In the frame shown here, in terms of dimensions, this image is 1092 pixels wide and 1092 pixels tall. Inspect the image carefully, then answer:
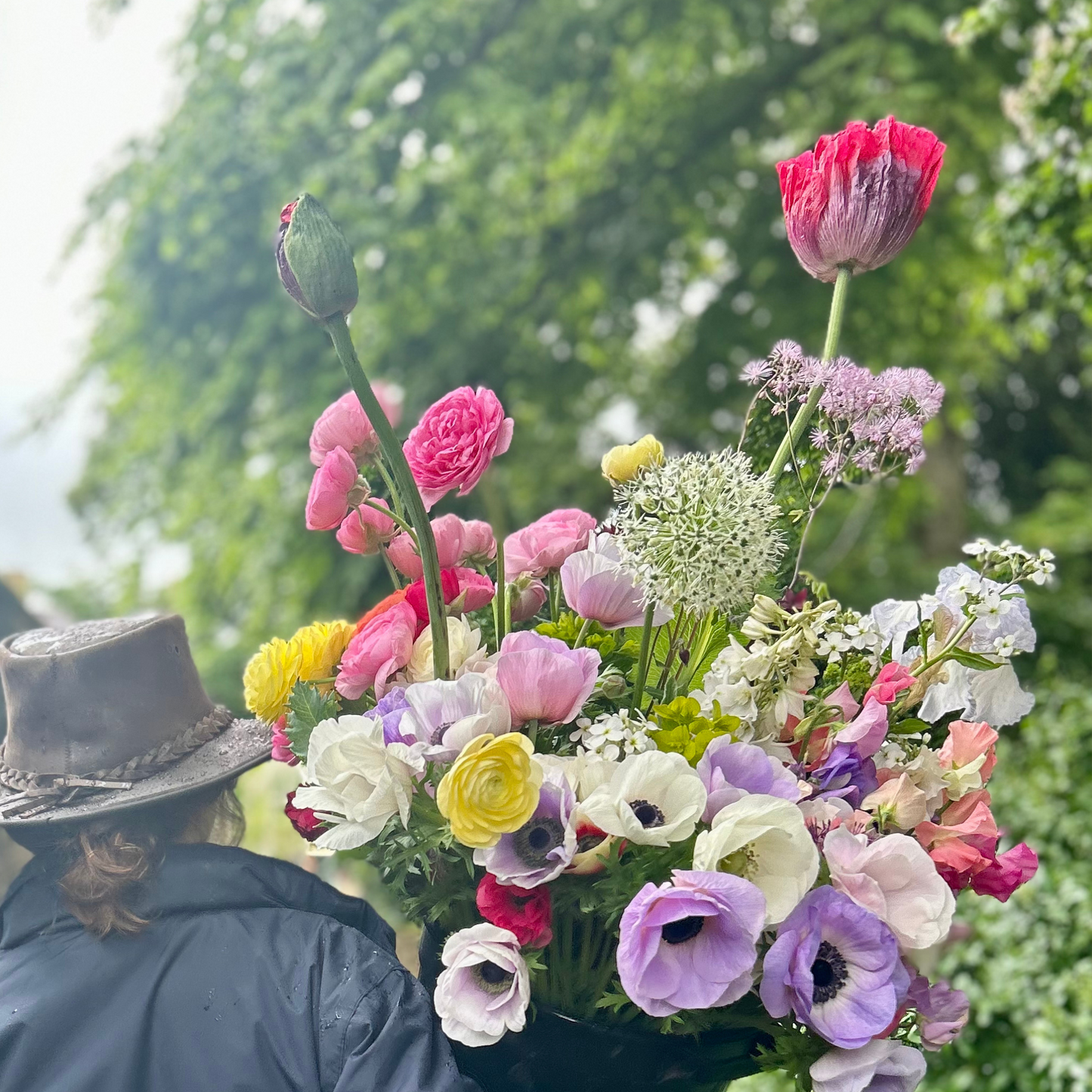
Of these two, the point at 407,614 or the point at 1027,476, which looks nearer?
the point at 407,614

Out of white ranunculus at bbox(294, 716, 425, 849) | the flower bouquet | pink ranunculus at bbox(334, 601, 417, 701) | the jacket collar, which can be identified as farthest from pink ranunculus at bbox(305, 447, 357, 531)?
the jacket collar

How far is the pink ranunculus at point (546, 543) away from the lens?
1.29m

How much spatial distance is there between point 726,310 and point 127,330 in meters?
3.37

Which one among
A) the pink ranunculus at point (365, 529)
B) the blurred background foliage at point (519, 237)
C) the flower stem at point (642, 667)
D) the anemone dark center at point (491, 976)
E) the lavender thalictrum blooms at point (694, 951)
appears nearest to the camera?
the lavender thalictrum blooms at point (694, 951)

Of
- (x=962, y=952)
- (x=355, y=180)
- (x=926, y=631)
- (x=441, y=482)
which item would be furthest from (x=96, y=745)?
(x=355, y=180)

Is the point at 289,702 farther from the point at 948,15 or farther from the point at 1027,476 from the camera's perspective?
the point at 1027,476

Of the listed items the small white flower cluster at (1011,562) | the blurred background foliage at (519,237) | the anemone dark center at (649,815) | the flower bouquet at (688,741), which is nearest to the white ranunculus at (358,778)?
the flower bouquet at (688,741)

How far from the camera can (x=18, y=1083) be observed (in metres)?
1.39

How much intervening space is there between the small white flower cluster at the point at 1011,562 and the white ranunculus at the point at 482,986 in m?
0.60

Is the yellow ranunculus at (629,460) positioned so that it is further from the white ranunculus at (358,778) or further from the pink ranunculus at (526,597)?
the white ranunculus at (358,778)

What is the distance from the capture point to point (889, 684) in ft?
3.75

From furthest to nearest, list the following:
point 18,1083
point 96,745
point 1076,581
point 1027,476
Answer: point 1027,476
point 1076,581
point 96,745
point 18,1083

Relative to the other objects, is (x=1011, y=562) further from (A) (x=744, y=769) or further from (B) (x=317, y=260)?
(B) (x=317, y=260)

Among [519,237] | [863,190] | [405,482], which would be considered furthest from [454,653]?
[519,237]
